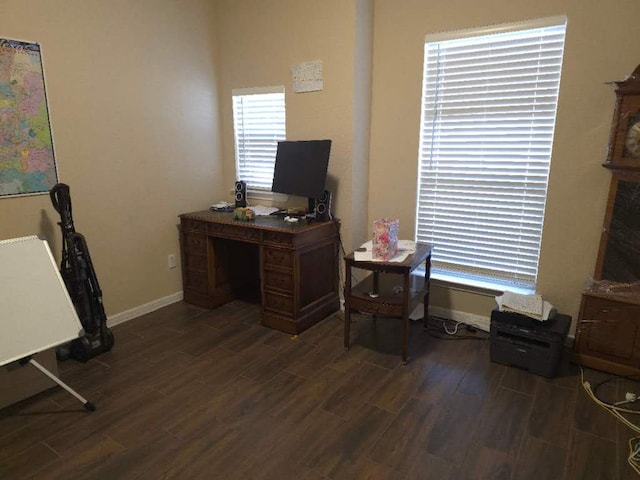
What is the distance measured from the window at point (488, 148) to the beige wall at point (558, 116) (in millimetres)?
72

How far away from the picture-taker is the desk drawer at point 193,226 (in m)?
3.46

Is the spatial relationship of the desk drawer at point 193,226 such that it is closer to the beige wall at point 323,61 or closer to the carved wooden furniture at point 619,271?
the beige wall at point 323,61

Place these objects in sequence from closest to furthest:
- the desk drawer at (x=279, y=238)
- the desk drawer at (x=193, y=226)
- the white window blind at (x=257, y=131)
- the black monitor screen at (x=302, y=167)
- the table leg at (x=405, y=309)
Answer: the table leg at (x=405, y=309), the desk drawer at (x=279, y=238), the black monitor screen at (x=302, y=167), the desk drawer at (x=193, y=226), the white window blind at (x=257, y=131)

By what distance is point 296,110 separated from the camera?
3488 mm

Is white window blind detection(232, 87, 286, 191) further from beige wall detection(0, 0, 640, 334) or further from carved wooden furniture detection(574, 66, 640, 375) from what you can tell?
carved wooden furniture detection(574, 66, 640, 375)

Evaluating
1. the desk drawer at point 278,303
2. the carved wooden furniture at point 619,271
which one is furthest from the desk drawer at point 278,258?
the carved wooden furniture at point 619,271

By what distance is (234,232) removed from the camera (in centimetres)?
326

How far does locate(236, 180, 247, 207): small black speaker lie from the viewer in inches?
148

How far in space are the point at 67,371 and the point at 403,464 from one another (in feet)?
7.03

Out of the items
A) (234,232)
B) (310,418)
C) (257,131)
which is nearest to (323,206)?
(234,232)

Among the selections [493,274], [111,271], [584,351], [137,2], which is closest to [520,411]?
A: [584,351]

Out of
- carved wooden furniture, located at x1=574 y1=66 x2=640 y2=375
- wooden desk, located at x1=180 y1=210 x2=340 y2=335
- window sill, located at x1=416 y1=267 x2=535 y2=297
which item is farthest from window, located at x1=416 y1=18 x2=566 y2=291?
wooden desk, located at x1=180 y1=210 x2=340 y2=335

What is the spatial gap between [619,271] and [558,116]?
3.41 ft

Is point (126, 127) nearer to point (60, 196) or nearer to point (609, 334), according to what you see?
point (60, 196)
